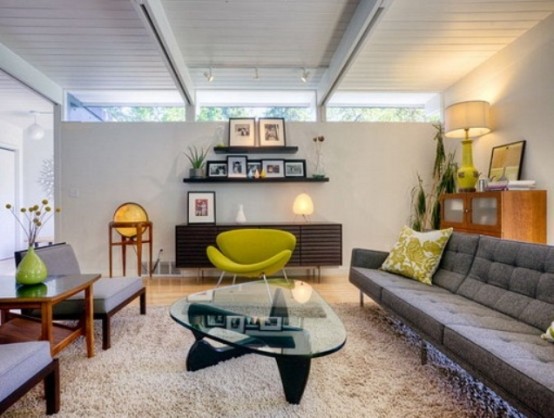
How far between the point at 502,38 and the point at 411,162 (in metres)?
1.78

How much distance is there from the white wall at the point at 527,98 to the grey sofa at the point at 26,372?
3.88m

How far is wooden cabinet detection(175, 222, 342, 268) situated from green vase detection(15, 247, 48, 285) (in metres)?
1.97

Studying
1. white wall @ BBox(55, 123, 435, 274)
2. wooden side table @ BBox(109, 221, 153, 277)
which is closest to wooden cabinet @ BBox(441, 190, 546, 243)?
white wall @ BBox(55, 123, 435, 274)

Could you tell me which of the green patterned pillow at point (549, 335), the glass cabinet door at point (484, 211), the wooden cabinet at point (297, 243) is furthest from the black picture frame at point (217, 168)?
the green patterned pillow at point (549, 335)

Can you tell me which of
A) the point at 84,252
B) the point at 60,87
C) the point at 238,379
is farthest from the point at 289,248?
the point at 60,87

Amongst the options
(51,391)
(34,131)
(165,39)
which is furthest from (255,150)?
(34,131)

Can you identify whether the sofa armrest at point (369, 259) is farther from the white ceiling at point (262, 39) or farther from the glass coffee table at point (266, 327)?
the white ceiling at point (262, 39)

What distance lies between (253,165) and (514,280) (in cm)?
334

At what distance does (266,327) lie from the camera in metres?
1.76

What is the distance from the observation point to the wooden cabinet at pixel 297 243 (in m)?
3.99

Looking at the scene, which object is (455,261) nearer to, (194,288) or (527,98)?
(527,98)

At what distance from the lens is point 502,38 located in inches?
129

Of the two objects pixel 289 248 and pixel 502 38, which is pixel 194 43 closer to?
pixel 289 248

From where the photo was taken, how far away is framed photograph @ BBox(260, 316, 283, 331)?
1748mm
